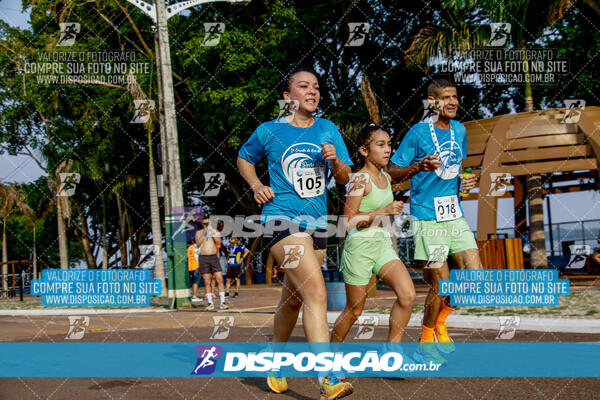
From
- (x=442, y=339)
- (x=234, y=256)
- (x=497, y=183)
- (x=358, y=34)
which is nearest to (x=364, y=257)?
(x=442, y=339)

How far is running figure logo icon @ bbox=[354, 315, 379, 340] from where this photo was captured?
7891mm

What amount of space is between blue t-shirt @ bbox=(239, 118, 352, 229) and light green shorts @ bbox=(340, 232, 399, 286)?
546 mm

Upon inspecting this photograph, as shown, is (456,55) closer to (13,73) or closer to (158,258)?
(158,258)

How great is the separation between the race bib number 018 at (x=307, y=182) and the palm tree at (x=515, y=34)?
1184 centimetres

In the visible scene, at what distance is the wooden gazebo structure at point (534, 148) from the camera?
15.5 m

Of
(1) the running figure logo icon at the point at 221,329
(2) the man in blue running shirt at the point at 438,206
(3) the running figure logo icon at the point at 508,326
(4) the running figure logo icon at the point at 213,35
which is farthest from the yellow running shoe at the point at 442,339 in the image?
(4) the running figure logo icon at the point at 213,35

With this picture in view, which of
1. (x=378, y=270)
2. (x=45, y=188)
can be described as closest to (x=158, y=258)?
(x=45, y=188)

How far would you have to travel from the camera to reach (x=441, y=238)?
211 inches

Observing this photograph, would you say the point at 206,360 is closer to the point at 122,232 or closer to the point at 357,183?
the point at 357,183

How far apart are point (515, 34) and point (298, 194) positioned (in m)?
12.4

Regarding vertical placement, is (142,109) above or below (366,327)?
above

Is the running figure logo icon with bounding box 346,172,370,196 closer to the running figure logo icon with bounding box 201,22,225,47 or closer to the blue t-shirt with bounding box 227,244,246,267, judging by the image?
the blue t-shirt with bounding box 227,244,246,267

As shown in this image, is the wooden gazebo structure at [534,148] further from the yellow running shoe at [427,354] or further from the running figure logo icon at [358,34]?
the yellow running shoe at [427,354]

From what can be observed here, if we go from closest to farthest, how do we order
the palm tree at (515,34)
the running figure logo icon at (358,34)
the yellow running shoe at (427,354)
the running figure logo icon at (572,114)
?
the yellow running shoe at (427,354)
the palm tree at (515,34)
the running figure logo icon at (572,114)
the running figure logo icon at (358,34)
